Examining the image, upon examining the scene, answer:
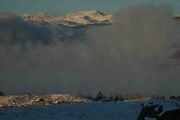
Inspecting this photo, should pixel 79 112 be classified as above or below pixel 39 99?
below

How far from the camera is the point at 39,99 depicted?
45969mm

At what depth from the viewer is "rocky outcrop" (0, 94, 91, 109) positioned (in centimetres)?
4484

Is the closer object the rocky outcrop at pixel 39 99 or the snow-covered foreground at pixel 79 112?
the snow-covered foreground at pixel 79 112

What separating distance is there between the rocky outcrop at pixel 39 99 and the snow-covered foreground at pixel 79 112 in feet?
24.7

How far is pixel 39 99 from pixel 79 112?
422 inches

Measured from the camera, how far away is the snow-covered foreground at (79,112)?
34.7m

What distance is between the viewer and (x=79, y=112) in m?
35.8

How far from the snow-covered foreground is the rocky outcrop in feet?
24.7

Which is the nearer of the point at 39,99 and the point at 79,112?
the point at 79,112

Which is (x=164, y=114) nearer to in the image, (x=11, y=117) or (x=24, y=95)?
(x=11, y=117)

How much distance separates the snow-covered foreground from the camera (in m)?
34.7

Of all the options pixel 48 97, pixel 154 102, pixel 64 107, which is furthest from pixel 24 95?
pixel 154 102

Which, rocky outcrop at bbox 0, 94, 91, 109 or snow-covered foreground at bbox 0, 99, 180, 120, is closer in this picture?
snow-covered foreground at bbox 0, 99, 180, 120

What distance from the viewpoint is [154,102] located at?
3116 cm
